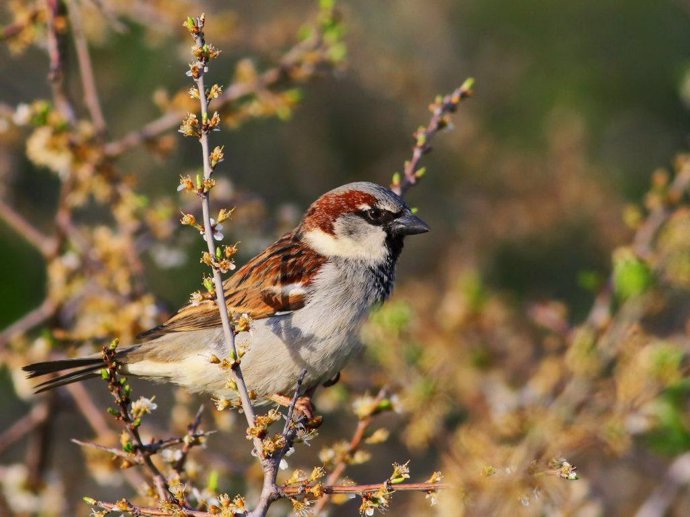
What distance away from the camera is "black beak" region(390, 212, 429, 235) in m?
3.42

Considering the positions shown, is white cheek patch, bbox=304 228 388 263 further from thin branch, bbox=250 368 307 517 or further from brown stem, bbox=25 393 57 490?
thin branch, bbox=250 368 307 517

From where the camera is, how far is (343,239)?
141 inches

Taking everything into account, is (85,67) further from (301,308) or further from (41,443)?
(41,443)

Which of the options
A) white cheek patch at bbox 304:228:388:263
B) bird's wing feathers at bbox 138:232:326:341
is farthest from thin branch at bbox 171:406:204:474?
white cheek patch at bbox 304:228:388:263

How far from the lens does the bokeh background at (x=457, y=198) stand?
3154 mm

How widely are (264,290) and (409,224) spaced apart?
1.92 feet

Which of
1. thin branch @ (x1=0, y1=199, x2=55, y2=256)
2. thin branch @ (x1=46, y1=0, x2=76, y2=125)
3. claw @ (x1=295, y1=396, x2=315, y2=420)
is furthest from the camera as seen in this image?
thin branch @ (x1=0, y1=199, x2=55, y2=256)

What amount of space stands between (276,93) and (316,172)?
2.98 m

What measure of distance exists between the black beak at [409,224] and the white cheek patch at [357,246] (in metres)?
0.07

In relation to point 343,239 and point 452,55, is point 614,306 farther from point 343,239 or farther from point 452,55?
point 452,55

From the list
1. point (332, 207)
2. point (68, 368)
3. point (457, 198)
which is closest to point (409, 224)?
point (332, 207)

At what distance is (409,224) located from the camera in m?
3.44

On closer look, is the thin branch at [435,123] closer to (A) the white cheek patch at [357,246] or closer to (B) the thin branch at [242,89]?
(A) the white cheek patch at [357,246]

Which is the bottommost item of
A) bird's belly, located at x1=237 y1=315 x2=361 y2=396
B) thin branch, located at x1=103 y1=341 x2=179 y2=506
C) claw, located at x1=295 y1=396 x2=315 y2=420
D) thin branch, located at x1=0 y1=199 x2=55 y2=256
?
thin branch, located at x1=103 y1=341 x2=179 y2=506
